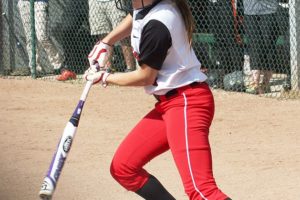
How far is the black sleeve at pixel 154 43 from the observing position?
13.4 ft

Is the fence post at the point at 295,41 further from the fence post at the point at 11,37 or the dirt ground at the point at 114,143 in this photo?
the fence post at the point at 11,37

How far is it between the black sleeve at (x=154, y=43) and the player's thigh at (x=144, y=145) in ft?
1.43

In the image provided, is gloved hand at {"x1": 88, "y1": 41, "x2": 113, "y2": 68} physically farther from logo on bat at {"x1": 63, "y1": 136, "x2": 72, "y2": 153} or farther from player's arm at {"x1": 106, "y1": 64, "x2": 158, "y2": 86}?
logo on bat at {"x1": 63, "y1": 136, "x2": 72, "y2": 153}

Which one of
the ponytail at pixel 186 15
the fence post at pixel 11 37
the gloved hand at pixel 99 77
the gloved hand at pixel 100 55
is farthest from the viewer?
the fence post at pixel 11 37

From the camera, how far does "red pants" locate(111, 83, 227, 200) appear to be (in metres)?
4.11

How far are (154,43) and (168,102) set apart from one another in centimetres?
37

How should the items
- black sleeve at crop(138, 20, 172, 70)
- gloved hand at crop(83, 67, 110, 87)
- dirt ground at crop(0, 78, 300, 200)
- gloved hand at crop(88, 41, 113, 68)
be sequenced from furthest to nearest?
dirt ground at crop(0, 78, 300, 200) → gloved hand at crop(88, 41, 113, 68) → gloved hand at crop(83, 67, 110, 87) → black sleeve at crop(138, 20, 172, 70)

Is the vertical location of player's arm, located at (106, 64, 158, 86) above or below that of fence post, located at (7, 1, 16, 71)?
above

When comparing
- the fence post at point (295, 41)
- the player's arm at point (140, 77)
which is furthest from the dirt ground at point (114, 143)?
the player's arm at point (140, 77)

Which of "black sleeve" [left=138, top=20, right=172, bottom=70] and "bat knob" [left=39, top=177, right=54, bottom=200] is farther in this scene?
"bat knob" [left=39, top=177, right=54, bottom=200]

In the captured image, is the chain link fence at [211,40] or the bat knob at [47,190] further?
the chain link fence at [211,40]

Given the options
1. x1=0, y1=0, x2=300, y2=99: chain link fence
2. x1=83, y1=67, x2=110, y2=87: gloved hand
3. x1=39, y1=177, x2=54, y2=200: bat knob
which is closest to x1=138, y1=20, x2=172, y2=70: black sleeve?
x1=83, y1=67, x2=110, y2=87: gloved hand

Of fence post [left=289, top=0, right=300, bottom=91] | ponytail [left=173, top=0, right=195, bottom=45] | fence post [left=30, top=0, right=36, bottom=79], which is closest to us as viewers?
ponytail [left=173, top=0, right=195, bottom=45]

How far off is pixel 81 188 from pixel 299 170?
5.62ft
